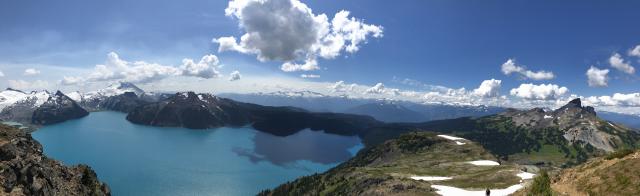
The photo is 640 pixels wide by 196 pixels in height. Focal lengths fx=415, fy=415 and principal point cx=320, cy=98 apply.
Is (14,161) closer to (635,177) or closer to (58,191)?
(58,191)

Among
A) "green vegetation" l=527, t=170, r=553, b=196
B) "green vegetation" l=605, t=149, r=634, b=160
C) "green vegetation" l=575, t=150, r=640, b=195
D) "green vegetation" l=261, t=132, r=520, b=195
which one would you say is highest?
"green vegetation" l=605, t=149, r=634, b=160

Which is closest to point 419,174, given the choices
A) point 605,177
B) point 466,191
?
point 466,191

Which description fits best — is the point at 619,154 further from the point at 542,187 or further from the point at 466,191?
the point at 466,191

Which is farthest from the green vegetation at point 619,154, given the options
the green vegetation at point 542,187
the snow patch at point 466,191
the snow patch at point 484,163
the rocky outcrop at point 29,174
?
the snow patch at point 484,163

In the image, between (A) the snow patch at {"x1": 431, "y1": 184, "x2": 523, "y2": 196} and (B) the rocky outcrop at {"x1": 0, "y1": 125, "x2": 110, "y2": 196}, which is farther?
(A) the snow patch at {"x1": 431, "y1": 184, "x2": 523, "y2": 196}

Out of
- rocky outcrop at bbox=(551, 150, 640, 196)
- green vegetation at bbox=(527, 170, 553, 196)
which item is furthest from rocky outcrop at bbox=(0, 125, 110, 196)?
rocky outcrop at bbox=(551, 150, 640, 196)

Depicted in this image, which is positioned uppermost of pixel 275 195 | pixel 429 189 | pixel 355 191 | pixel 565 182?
pixel 565 182

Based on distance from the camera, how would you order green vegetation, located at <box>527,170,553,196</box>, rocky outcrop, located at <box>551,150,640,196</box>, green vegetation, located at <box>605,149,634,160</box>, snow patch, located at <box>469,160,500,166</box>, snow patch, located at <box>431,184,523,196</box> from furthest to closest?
snow patch, located at <box>469,160,500,166</box>, snow patch, located at <box>431,184,523,196</box>, green vegetation, located at <box>605,149,634,160</box>, green vegetation, located at <box>527,170,553,196</box>, rocky outcrop, located at <box>551,150,640,196</box>

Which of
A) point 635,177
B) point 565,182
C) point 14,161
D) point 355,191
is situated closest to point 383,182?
point 355,191

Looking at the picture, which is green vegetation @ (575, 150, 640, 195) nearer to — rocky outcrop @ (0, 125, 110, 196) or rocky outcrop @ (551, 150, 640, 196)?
rocky outcrop @ (551, 150, 640, 196)
